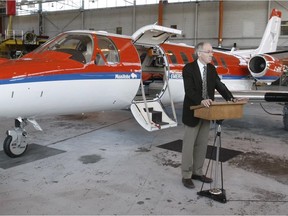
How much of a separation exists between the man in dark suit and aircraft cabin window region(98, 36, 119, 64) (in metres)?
2.15

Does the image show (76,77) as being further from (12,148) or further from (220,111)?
(220,111)

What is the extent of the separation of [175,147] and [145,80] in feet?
10.2

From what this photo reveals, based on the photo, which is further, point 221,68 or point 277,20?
point 277,20

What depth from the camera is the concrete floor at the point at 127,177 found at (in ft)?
12.1

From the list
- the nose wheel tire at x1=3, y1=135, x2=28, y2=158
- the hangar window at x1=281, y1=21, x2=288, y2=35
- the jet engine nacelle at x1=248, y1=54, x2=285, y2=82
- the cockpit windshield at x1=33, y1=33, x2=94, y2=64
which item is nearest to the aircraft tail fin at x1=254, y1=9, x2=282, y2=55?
the jet engine nacelle at x1=248, y1=54, x2=285, y2=82

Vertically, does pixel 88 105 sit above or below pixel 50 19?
below

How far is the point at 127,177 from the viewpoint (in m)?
4.68

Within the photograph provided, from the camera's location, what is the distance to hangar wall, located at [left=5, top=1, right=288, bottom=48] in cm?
2236

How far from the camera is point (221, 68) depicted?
30.5 feet

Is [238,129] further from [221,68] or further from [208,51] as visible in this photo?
[208,51]

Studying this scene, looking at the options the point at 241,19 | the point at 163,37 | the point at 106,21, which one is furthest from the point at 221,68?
the point at 106,21

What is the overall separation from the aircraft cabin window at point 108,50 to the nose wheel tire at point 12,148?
2.19 metres

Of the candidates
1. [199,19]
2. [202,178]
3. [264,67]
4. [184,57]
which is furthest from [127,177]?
[199,19]

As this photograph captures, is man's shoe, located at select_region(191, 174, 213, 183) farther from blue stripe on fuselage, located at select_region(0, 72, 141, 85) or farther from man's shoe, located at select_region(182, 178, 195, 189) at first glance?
blue stripe on fuselage, located at select_region(0, 72, 141, 85)
